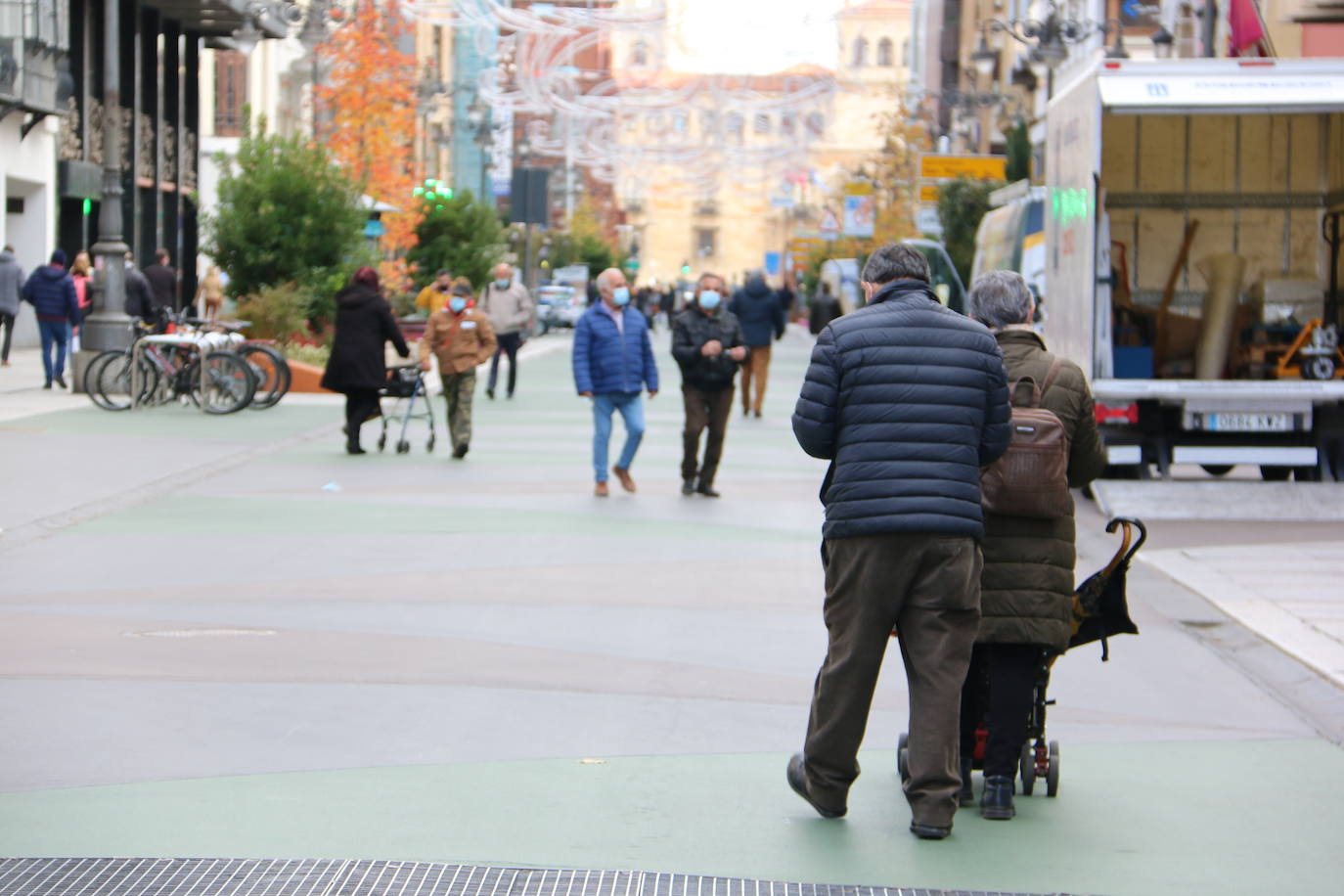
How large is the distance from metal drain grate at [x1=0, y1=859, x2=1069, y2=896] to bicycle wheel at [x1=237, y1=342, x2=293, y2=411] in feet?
65.0

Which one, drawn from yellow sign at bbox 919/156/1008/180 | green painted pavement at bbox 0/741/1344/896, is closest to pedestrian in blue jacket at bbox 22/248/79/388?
yellow sign at bbox 919/156/1008/180

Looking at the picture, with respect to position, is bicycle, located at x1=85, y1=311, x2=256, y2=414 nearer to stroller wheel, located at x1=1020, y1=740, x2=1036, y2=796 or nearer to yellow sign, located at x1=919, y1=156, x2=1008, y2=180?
stroller wheel, located at x1=1020, y1=740, x2=1036, y2=796

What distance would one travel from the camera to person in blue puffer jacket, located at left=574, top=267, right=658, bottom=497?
54.1 ft

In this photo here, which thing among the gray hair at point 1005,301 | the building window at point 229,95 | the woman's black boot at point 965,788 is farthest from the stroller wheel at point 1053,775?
the building window at point 229,95

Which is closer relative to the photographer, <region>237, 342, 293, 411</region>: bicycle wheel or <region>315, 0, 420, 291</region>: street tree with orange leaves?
<region>237, 342, 293, 411</region>: bicycle wheel

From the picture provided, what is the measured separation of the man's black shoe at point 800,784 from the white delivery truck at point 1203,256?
10.2 meters

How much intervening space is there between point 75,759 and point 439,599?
3986mm

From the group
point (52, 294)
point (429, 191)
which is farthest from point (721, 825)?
point (429, 191)

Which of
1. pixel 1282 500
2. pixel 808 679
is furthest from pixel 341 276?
pixel 808 679

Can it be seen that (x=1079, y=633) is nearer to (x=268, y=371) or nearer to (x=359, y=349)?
(x=359, y=349)

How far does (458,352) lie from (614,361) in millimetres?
3230

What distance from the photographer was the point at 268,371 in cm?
2552

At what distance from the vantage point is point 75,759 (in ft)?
22.5

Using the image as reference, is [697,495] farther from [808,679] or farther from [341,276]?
[341,276]
